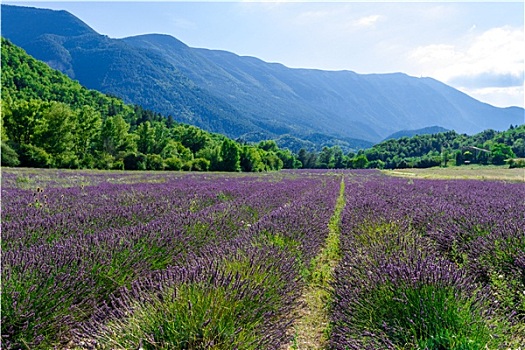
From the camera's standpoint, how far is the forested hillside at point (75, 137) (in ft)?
125

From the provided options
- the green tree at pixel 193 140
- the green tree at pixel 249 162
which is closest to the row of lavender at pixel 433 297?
the green tree at pixel 249 162

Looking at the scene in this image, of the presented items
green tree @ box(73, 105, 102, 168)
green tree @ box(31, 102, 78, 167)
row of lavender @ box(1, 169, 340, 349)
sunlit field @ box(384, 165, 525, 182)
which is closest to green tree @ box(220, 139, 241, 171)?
green tree @ box(73, 105, 102, 168)

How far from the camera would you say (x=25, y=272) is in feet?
8.30

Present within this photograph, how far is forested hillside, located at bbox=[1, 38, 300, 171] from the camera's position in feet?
125

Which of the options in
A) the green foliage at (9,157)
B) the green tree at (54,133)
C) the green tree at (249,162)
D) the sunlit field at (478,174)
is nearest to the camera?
the sunlit field at (478,174)

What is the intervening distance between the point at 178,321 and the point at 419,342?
1.38 metres

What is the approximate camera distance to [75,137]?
1738 inches

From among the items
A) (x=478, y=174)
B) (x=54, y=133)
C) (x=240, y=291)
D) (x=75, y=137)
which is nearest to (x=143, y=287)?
(x=240, y=291)

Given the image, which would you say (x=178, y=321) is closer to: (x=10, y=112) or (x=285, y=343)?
(x=285, y=343)

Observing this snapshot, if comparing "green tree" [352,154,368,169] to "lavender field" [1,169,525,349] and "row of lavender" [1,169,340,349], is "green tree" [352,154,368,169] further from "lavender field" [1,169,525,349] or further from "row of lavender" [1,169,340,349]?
"row of lavender" [1,169,340,349]

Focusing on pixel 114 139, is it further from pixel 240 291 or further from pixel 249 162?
pixel 240 291

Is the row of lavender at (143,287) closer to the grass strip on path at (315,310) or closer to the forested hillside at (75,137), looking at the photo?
the grass strip on path at (315,310)

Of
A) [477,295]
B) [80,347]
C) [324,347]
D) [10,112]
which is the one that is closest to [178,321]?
[80,347]

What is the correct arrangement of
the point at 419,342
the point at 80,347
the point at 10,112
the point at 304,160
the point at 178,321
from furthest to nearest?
the point at 304,160 → the point at 10,112 → the point at 80,347 → the point at 178,321 → the point at 419,342
